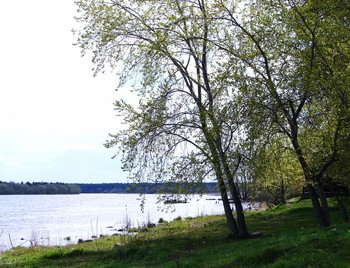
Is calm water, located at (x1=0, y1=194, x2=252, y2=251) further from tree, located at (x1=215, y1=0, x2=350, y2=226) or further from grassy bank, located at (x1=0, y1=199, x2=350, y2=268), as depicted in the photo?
tree, located at (x1=215, y1=0, x2=350, y2=226)

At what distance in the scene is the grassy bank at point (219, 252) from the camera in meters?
9.09

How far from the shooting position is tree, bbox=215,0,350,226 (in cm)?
1202

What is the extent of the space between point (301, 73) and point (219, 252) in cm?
736

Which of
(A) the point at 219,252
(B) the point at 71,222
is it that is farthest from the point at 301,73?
(B) the point at 71,222

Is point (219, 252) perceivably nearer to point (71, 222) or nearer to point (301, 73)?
point (301, 73)

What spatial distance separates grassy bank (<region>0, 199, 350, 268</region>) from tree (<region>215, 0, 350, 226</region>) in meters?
3.17

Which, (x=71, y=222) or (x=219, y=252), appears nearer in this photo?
(x=219, y=252)

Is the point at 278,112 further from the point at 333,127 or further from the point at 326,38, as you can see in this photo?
the point at 326,38

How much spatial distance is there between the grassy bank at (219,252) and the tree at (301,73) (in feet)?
10.4

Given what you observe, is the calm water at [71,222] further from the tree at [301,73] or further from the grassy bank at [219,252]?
the tree at [301,73]

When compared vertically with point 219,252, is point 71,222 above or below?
below

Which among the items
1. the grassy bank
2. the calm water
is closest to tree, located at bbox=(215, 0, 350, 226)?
the grassy bank

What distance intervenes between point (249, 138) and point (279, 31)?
4.54m

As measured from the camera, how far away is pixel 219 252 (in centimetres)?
1333
